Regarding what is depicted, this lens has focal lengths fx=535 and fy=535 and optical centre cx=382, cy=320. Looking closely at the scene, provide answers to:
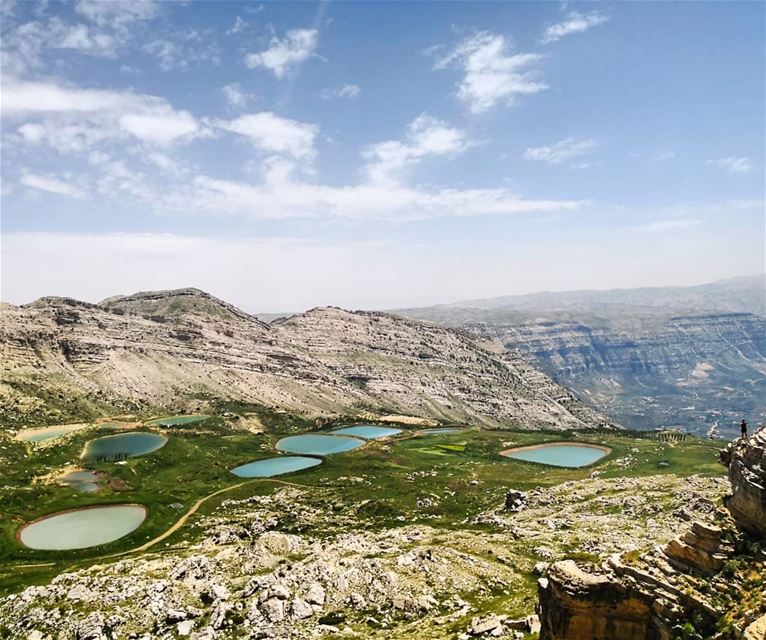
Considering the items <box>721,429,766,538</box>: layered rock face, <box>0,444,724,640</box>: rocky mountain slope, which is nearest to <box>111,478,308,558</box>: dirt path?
<box>0,444,724,640</box>: rocky mountain slope

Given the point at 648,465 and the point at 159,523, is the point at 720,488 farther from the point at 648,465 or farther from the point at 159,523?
the point at 159,523

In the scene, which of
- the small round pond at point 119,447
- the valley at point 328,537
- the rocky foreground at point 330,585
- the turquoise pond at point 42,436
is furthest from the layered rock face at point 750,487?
the turquoise pond at point 42,436

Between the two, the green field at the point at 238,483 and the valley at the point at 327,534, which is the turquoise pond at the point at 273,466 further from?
the green field at the point at 238,483

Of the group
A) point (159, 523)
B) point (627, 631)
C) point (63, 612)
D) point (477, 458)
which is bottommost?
point (477, 458)

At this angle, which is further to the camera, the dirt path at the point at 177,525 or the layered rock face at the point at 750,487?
the dirt path at the point at 177,525

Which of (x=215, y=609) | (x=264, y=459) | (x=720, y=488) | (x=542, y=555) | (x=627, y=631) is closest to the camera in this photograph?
(x=627, y=631)

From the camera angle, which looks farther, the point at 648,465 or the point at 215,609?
the point at 648,465

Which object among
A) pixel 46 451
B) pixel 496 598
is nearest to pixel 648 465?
pixel 496 598
